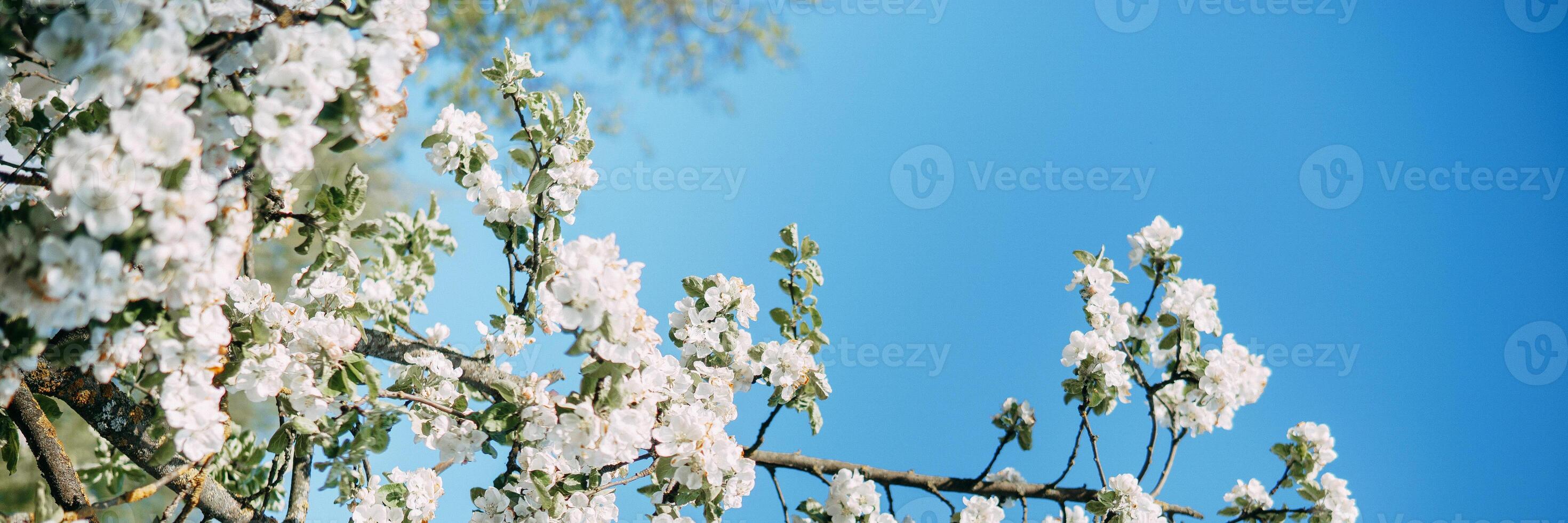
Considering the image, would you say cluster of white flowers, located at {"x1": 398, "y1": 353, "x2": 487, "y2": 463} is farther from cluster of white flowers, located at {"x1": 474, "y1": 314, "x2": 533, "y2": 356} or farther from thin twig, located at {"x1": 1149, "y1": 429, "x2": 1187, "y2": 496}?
thin twig, located at {"x1": 1149, "y1": 429, "x2": 1187, "y2": 496}

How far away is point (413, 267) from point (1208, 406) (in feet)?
8.41

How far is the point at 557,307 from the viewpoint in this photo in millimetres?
1272

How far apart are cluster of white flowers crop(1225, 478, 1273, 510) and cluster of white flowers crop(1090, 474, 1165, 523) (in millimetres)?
510

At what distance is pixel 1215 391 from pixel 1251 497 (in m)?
0.42

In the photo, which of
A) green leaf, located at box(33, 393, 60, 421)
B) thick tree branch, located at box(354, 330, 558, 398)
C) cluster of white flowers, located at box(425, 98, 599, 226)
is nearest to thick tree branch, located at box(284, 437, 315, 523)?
thick tree branch, located at box(354, 330, 558, 398)

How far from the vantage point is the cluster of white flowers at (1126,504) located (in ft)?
7.09

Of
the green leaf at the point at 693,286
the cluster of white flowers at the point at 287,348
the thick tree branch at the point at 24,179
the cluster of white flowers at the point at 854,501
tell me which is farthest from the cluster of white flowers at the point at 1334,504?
the thick tree branch at the point at 24,179

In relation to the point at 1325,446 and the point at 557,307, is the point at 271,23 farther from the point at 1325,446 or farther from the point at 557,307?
the point at 1325,446

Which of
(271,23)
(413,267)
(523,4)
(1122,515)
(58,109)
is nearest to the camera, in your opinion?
(271,23)

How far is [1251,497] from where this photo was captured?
8.42 feet

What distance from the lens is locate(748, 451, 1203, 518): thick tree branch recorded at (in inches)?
91.3

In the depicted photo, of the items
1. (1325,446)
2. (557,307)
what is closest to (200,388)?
(557,307)

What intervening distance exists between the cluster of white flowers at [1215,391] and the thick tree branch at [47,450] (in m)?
2.59

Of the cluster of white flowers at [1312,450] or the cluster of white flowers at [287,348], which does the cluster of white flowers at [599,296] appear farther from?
the cluster of white flowers at [1312,450]
